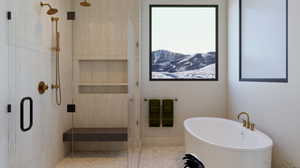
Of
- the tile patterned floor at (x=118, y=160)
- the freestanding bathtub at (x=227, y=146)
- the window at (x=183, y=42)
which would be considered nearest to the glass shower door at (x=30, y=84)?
the tile patterned floor at (x=118, y=160)

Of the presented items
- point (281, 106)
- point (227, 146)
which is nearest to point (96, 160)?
point (227, 146)

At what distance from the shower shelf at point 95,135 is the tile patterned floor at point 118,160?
0.24 m

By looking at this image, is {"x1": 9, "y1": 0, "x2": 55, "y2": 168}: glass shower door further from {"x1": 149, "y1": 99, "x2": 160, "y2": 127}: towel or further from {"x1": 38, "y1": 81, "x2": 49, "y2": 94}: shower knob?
{"x1": 149, "y1": 99, "x2": 160, "y2": 127}: towel

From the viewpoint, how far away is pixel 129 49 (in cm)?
287

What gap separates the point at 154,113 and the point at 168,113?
253mm

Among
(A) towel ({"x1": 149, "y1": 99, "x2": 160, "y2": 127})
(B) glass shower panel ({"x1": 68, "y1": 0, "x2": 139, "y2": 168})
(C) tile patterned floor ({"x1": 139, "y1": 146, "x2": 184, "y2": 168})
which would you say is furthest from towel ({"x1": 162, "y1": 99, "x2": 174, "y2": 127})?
(B) glass shower panel ({"x1": 68, "y1": 0, "x2": 139, "y2": 168})

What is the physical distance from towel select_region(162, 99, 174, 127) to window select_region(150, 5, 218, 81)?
494mm

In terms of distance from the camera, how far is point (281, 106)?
7.25ft

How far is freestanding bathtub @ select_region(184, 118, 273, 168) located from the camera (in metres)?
1.89

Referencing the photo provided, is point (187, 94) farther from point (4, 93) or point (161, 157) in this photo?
point (4, 93)

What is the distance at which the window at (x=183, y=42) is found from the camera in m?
3.64

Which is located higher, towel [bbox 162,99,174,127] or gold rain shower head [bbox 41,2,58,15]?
gold rain shower head [bbox 41,2,58,15]

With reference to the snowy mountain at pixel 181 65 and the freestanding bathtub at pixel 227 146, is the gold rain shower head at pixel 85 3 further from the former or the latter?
the freestanding bathtub at pixel 227 146

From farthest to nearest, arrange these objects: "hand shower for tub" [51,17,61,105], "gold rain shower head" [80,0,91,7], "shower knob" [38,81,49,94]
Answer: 1. "gold rain shower head" [80,0,91,7]
2. "hand shower for tub" [51,17,61,105]
3. "shower knob" [38,81,49,94]
